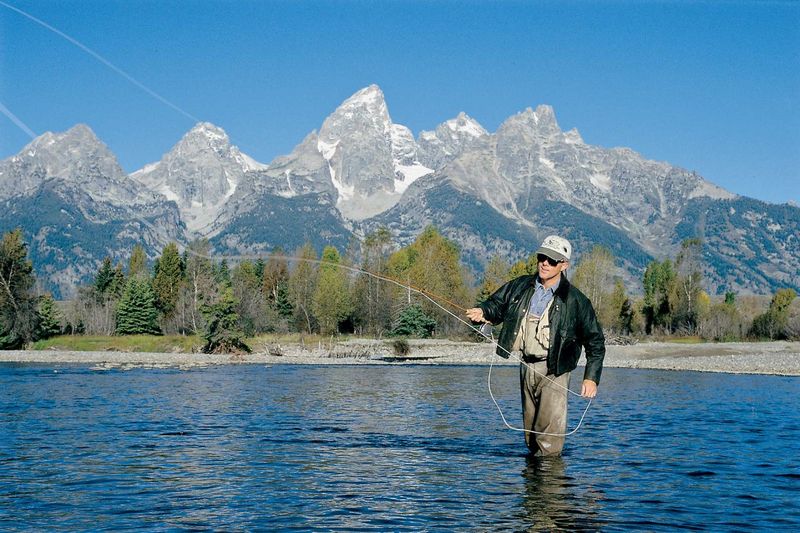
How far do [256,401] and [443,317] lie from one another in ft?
234

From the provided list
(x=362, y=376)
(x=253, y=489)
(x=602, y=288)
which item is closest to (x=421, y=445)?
(x=253, y=489)

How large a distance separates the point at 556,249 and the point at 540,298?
0.74m

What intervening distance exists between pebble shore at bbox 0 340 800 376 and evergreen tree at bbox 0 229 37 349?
712 centimetres

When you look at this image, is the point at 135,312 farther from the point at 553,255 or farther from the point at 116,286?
the point at 553,255

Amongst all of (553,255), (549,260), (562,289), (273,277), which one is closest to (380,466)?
(562,289)

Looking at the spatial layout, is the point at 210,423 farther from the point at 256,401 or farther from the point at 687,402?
the point at 687,402

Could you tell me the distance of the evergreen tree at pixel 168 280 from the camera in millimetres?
100625

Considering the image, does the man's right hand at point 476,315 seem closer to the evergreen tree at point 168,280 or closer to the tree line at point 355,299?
the tree line at point 355,299

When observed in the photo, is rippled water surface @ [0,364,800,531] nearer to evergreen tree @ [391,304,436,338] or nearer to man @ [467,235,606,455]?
man @ [467,235,606,455]

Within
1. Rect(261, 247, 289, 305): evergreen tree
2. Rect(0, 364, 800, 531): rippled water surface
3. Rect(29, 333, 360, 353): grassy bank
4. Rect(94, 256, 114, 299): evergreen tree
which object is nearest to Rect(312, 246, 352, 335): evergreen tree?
Rect(29, 333, 360, 353): grassy bank

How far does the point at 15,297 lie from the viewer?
71250 millimetres

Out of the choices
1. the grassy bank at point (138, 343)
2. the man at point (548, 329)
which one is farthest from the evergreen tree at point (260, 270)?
the man at point (548, 329)

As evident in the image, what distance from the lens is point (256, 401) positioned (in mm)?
24906

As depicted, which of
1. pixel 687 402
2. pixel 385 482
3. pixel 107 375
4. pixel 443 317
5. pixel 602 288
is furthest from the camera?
pixel 602 288
